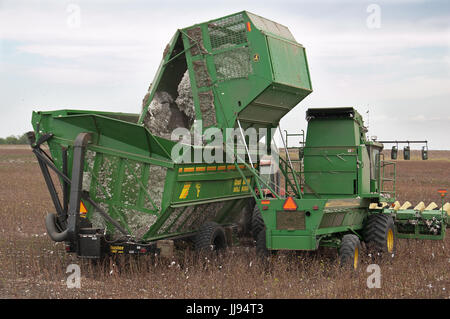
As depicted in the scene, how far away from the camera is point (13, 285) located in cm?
902

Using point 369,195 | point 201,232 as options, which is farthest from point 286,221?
point 369,195

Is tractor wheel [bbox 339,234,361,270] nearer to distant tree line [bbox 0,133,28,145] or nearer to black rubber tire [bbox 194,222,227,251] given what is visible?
black rubber tire [bbox 194,222,227,251]

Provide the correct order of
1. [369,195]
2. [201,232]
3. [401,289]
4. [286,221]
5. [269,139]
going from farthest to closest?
[269,139]
[369,195]
[201,232]
[286,221]
[401,289]

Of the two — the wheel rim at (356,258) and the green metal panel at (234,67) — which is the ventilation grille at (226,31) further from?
the wheel rim at (356,258)

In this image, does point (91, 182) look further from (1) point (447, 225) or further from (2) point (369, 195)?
Answer: (1) point (447, 225)

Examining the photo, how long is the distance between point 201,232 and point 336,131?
322cm

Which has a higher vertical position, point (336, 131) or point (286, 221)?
point (336, 131)

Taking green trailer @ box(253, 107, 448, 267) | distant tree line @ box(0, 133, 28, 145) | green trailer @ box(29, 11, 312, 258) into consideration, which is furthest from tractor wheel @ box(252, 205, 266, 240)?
distant tree line @ box(0, 133, 28, 145)

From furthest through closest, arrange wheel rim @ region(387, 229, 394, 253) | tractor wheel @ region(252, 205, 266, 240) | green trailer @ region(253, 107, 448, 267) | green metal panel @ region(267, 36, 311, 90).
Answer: tractor wheel @ region(252, 205, 266, 240) → wheel rim @ region(387, 229, 394, 253) → green trailer @ region(253, 107, 448, 267) → green metal panel @ region(267, 36, 311, 90)

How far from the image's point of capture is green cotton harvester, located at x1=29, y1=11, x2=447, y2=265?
9.84 metres

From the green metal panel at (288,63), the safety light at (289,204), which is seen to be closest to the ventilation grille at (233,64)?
the green metal panel at (288,63)

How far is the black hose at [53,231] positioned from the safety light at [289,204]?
11.1 ft

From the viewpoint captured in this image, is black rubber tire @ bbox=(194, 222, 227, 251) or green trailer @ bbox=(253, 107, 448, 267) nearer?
black rubber tire @ bbox=(194, 222, 227, 251)

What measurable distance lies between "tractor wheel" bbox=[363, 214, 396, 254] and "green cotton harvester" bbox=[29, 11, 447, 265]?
0.08ft
